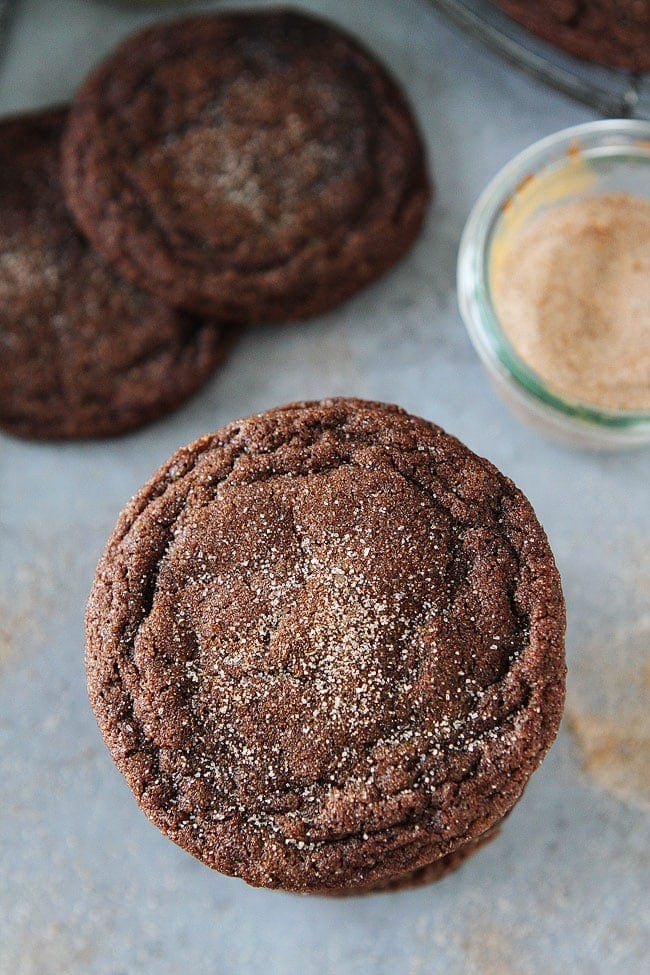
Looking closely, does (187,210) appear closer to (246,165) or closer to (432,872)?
(246,165)

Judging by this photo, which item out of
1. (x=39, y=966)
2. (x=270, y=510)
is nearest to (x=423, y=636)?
(x=270, y=510)

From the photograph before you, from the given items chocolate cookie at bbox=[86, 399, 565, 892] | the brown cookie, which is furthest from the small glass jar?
the brown cookie

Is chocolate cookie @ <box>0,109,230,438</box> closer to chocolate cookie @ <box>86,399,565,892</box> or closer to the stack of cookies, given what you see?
the stack of cookies

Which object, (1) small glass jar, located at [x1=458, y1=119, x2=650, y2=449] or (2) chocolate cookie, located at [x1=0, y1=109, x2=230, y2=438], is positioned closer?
(1) small glass jar, located at [x1=458, y1=119, x2=650, y2=449]

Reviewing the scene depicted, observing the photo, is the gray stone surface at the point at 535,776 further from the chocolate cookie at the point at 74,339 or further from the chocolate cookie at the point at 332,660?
the chocolate cookie at the point at 332,660

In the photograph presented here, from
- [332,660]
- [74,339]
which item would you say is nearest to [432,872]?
[332,660]

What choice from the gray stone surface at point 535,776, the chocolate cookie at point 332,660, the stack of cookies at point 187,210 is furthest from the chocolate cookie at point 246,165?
the chocolate cookie at point 332,660
